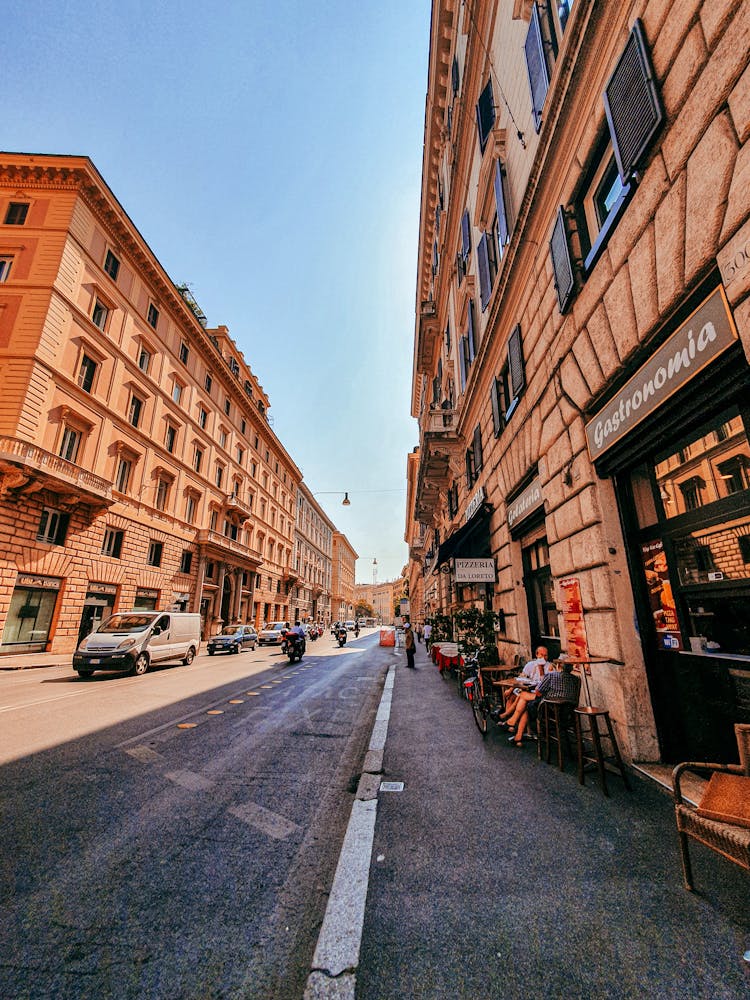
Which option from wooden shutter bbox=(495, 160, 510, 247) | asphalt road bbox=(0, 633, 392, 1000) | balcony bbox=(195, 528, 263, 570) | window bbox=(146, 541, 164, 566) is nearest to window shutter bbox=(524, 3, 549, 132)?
wooden shutter bbox=(495, 160, 510, 247)

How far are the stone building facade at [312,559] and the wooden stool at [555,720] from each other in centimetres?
5456

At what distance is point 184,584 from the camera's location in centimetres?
2792

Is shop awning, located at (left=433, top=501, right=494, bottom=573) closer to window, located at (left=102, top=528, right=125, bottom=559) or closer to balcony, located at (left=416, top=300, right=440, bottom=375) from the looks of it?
balcony, located at (left=416, top=300, right=440, bottom=375)

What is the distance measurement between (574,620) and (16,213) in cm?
2782

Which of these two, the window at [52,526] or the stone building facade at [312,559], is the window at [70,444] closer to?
the window at [52,526]

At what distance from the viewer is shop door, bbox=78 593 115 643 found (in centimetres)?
1908

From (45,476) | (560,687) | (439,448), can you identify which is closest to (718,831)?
(560,687)

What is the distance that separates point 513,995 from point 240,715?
6718 mm

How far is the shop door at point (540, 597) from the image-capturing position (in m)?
8.05

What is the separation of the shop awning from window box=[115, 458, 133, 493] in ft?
57.3

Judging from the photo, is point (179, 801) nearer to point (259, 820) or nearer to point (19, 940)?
point (259, 820)

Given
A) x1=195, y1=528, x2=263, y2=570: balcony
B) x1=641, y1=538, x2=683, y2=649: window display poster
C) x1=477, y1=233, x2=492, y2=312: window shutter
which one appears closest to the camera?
x1=641, y1=538, x2=683, y2=649: window display poster

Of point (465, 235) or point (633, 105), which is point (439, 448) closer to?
point (465, 235)

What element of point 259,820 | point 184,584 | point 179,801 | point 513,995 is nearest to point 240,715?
point 179,801
